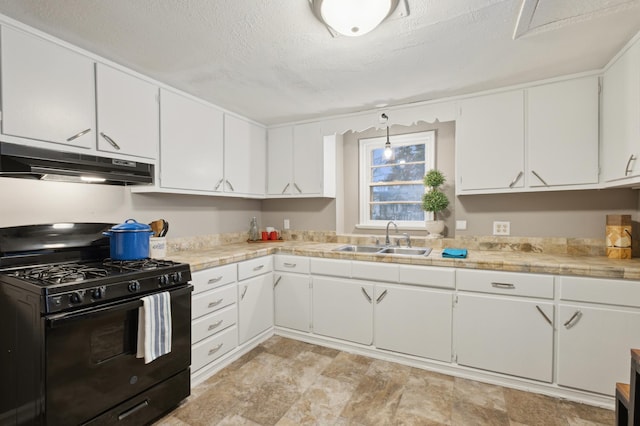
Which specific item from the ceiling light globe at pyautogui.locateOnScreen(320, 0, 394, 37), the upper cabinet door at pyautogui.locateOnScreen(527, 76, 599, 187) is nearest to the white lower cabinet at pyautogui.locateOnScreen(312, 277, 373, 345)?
the upper cabinet door at pyautogui.locateOnScreen(527, 76, 599, 187)

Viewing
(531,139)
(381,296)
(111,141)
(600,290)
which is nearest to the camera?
(600,290)

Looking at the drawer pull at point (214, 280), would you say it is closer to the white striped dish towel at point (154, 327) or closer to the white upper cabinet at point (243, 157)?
the white striped dish towel at point (154, 327)

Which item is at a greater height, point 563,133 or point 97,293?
point 563,133

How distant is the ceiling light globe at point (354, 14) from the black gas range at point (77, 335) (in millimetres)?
1653

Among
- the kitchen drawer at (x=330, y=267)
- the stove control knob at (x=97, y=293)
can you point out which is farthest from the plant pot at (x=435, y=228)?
the stove control knob at (x=97, y=293)

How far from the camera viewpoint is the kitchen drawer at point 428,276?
7.41 feet

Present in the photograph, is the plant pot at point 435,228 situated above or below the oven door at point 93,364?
above

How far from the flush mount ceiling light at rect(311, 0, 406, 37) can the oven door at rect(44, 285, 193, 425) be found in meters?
1.79

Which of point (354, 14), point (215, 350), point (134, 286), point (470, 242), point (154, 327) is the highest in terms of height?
point (354, 14)

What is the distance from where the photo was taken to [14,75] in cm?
158

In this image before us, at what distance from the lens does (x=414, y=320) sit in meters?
2.39

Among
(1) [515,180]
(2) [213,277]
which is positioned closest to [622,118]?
(1) [515,180]

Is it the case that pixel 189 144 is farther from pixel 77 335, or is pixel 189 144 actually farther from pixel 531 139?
pixel 531 139

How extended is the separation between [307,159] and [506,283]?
84.8 inches
